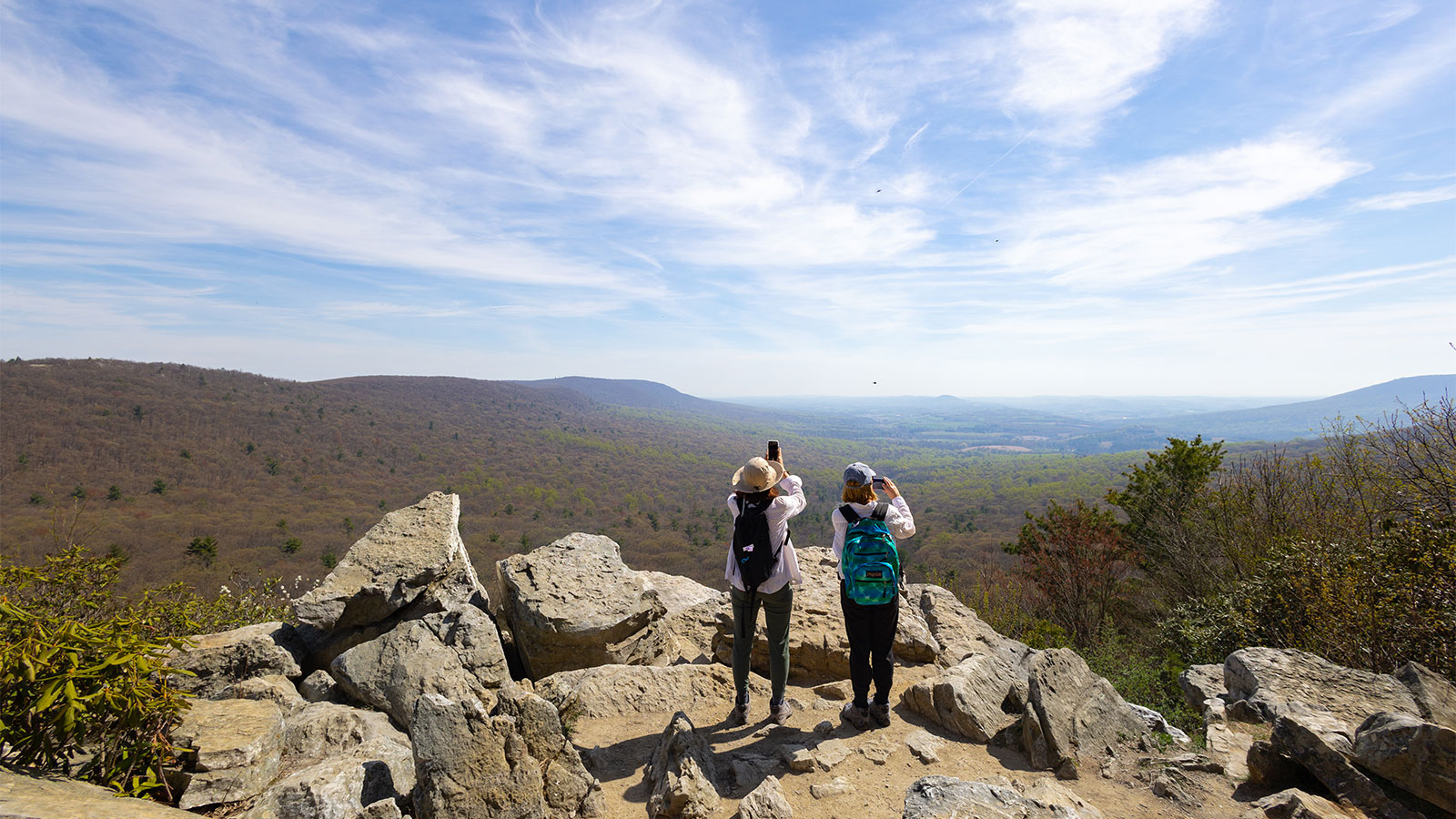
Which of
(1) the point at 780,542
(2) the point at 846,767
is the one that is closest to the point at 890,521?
(1) the point at 780,542

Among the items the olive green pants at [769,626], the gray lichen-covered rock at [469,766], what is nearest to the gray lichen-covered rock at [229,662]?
the gray lichen-covered rock at [469,766]

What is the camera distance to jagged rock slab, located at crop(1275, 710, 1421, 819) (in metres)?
3.78

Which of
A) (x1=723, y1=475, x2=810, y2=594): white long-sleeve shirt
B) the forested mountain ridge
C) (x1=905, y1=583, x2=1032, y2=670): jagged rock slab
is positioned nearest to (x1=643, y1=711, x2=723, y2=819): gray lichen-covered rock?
(x1=723, y1=475, x2=810, y2=594): white long-sleeve shirt

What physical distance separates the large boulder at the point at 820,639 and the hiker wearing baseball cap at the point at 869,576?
1.11 metres

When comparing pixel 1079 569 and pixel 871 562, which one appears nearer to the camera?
pixel 871 562

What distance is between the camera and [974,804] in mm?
3523

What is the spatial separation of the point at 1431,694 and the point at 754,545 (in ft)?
20.2

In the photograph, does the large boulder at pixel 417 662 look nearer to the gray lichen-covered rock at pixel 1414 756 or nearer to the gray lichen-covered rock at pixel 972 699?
the gray lichen-covered rock at pixel 972 699

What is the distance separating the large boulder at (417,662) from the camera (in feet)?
18.9

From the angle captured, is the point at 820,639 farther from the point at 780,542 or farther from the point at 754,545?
the point at 754,545

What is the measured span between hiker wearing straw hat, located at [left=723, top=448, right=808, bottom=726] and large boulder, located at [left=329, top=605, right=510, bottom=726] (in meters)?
2.52

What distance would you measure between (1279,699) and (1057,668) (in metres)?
2.34

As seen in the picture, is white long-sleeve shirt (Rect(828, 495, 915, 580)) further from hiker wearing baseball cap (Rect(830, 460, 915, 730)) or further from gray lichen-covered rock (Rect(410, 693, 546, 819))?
gray lichen-covered rock (Rect(410, 693, 546, 819))

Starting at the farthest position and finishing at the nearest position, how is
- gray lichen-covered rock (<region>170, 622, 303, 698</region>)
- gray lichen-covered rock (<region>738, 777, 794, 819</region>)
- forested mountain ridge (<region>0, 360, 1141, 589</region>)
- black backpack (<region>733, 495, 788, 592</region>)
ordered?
forested mountain ridge (<region>0, 360, 1141, 589</region>) → gray lichen-covered rock (<region>170, 622, 303, 698</region>) → black backpack (<region>733, 495, 788, 592</region>) → gray lichen-covered rock (<region>738, 777, 794, 819</region>)
